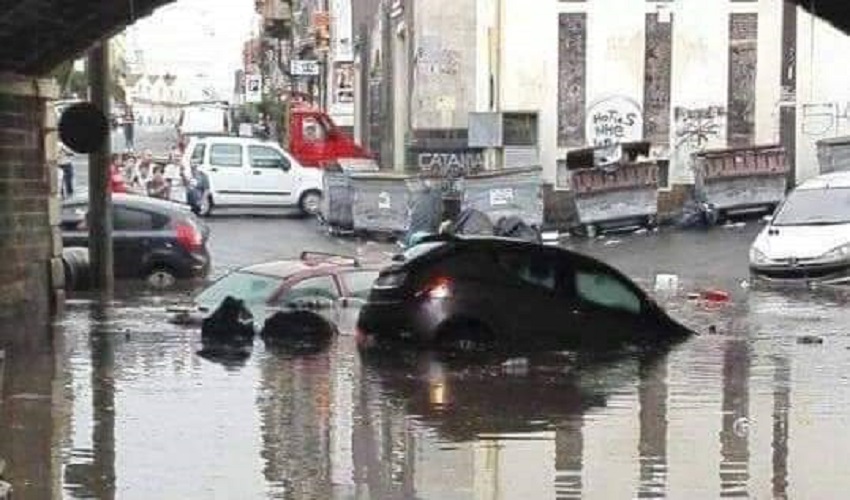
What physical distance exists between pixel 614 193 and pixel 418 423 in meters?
23.1

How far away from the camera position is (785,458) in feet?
39.0

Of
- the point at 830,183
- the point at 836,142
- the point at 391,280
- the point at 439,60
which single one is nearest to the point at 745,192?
the point at 836,142

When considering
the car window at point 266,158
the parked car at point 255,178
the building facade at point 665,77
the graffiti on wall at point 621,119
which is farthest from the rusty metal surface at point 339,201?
the graffiti on wall at point 621,119

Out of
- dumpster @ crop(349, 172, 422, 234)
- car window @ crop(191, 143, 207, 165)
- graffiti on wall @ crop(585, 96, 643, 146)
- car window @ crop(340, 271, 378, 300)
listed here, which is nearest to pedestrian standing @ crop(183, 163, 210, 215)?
car window @ crop(191, 143, 207, 165)

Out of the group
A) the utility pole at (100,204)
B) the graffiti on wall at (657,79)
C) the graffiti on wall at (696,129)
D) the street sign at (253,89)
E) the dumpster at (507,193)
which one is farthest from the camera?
the street sign at (253,89)

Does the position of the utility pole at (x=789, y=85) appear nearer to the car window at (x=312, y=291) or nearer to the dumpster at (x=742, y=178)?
the dumpster at (x=742, y=178)

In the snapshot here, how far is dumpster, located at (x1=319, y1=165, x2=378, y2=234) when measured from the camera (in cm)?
3719

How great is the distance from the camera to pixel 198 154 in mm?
40906

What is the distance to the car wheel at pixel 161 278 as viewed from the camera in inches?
1054

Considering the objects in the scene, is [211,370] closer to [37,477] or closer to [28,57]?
[28,57]

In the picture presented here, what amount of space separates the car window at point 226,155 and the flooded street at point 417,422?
19.1 metres

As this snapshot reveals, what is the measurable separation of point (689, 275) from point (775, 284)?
2592mm

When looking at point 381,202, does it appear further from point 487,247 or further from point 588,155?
point 487,247

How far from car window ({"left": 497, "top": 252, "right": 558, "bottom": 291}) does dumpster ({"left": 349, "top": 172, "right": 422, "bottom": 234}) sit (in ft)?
57.7
